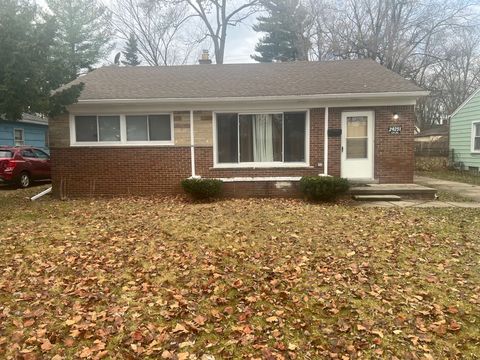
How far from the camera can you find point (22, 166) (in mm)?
13391

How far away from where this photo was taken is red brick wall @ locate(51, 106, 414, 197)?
10.3 meters

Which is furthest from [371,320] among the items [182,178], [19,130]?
[19,130]

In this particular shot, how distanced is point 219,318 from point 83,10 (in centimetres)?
2904

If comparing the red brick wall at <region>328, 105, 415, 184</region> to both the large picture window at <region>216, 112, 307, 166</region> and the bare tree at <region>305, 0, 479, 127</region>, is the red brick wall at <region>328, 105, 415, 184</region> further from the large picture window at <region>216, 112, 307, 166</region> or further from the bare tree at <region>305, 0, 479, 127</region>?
the bare tree at <region>305, 0, 479, 127</region>

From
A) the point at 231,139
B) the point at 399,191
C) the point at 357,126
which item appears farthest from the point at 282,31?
the point at 399,191

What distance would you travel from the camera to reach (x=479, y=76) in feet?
96.3

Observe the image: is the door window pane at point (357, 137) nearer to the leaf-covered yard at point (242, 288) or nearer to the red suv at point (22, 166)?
the leaf-covered yard at point (242, 288)

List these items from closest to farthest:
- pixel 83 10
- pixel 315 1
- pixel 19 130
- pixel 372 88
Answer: pixel 372 88 → pixel 19 130 → pixel 315 1 → pixel 83 10

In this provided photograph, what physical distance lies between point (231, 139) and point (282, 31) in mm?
21775

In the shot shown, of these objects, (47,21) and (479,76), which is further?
(479,76)

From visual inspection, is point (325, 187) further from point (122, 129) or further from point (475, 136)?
point (475, 136)

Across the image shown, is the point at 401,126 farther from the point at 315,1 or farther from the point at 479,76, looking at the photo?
the point at 479,76

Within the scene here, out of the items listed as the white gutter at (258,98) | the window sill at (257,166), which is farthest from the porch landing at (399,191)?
the white gutter at (258,98)

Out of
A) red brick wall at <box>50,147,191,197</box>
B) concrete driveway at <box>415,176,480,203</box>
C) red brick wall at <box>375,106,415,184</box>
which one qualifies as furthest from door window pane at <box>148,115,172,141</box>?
concrete driveway at <box>415,176,480,203</box>
